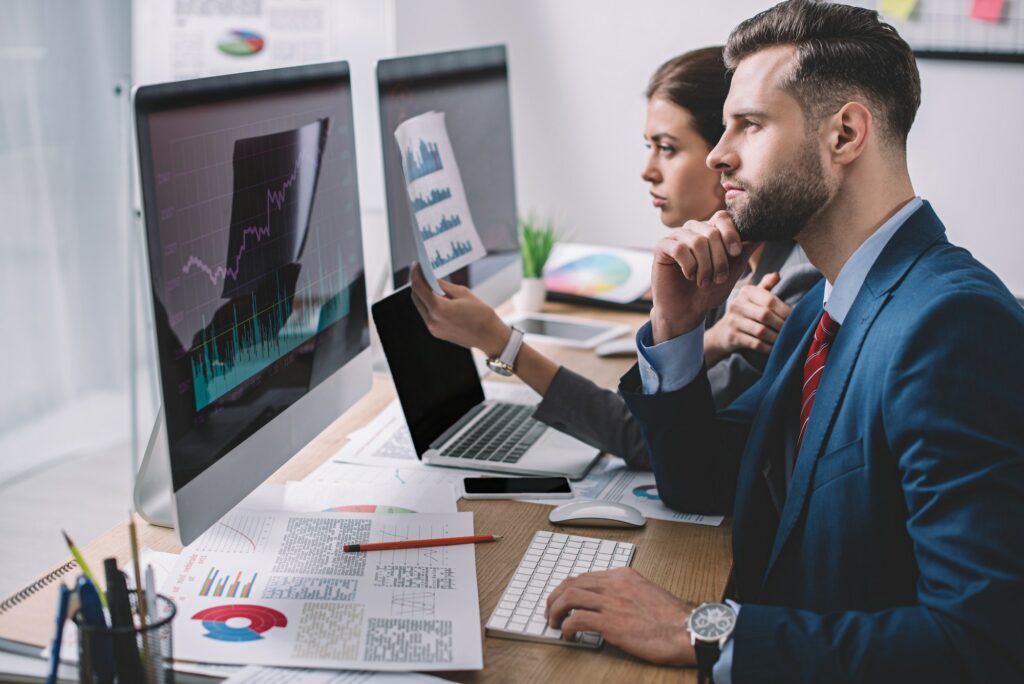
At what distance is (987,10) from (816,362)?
1745mm

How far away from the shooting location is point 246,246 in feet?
3.90

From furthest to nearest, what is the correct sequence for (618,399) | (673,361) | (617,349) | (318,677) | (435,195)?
(617,349) → (435,195) → (618,399) → (673,361) → (318,677)

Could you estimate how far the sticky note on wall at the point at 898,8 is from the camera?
267cm

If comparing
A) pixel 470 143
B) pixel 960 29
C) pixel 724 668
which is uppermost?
pixel 960 29

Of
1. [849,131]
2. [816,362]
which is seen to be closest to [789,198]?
[849,131]

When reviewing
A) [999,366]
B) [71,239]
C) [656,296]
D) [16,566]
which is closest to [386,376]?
[656,296]

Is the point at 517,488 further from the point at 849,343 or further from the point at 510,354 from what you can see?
the point at 849,343

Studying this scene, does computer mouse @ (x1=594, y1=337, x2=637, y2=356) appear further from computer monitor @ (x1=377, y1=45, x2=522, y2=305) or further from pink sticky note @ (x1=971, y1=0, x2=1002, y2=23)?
pink sticky note @ (x1=971, y1=0, x2=1002, y2=23)

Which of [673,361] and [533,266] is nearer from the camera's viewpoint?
[673,361]

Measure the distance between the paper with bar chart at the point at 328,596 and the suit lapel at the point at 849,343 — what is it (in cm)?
37

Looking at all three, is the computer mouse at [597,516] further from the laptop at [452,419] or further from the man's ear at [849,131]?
the man's ear at [849,131]

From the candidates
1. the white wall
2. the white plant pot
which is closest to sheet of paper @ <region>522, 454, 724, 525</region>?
the white plant pot

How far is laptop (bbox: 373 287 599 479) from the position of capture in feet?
4.98

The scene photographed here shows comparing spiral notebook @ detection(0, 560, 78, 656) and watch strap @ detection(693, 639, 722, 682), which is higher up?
spiral notebook @ detection(0, 560, 78, 656)
